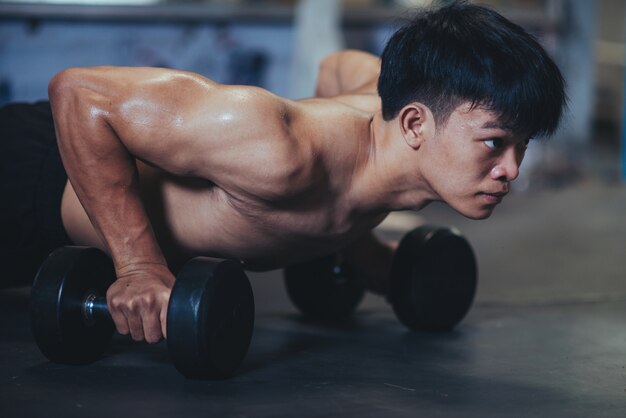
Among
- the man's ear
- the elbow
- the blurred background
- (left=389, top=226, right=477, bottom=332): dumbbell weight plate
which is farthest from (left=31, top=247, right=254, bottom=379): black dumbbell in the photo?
the blurred background

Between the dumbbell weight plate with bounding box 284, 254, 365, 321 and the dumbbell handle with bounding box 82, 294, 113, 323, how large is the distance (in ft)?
2.20

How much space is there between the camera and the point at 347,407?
124cm

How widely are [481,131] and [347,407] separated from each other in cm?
52

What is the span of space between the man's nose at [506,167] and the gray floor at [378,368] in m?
0.36

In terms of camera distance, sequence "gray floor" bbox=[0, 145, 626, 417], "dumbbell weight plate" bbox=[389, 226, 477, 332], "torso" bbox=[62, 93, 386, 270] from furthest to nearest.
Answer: "dumbbell weight plate" bbox=[389, 226, 477, 332]
"torso" bbox=[62, 93, 386, 270]
"gray floor" bbox=[0, 145, 626, 417]

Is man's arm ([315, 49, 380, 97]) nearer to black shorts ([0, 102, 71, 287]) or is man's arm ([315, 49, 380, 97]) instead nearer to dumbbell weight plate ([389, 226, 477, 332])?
dumbbell weight plate ([389, 226, 477, 332])

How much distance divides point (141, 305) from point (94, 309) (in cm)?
12

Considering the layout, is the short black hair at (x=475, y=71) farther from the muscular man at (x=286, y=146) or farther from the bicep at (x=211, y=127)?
the bicep at (x=211, y=127)

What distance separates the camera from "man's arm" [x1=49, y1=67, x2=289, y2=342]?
Result: 1.37 meters

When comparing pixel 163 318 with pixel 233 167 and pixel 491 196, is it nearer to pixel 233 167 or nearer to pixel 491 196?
pixel 233 167

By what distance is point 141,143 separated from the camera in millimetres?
1417

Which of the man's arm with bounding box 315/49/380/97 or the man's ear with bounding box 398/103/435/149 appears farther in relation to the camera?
the man's arm with bounding box 315/49/380/97

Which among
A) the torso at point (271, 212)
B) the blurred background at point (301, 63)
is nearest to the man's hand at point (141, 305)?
the torso at point (271, 212)

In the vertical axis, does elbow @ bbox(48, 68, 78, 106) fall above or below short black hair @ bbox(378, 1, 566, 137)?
below
